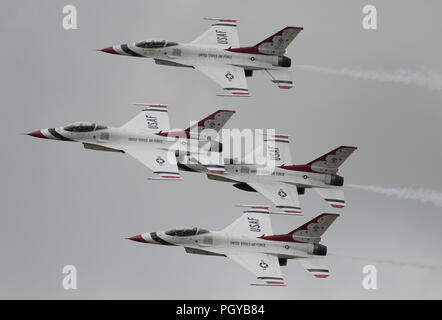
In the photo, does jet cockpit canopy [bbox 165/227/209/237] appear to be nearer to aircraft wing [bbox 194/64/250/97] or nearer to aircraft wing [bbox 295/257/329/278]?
aircraft wing [bbox 295/257/329/278]

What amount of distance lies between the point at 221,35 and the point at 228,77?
2.84 meters

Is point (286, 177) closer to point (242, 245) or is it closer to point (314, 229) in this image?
point (314, 229)

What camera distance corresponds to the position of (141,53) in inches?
3108

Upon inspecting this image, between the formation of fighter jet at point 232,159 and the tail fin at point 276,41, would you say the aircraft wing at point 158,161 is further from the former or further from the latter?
the tail fin at point 276,41

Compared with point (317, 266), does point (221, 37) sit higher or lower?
higher

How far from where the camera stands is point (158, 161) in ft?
250

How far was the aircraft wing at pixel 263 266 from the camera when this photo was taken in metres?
73.8

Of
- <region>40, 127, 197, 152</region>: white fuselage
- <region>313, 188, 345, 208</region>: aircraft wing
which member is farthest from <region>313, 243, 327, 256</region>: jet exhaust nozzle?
<region>40, 127, 197, 152</region>: white fuselage

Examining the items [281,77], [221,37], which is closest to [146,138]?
[221,37]

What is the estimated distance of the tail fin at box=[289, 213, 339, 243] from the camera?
2918 inches

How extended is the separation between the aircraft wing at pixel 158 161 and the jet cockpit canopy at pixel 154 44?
17.9 feet

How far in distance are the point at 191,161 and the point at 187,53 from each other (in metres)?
5.60

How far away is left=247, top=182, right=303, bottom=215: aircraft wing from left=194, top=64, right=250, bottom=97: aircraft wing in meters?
4.65

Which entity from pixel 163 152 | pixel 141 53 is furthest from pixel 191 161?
pixel 141 53
